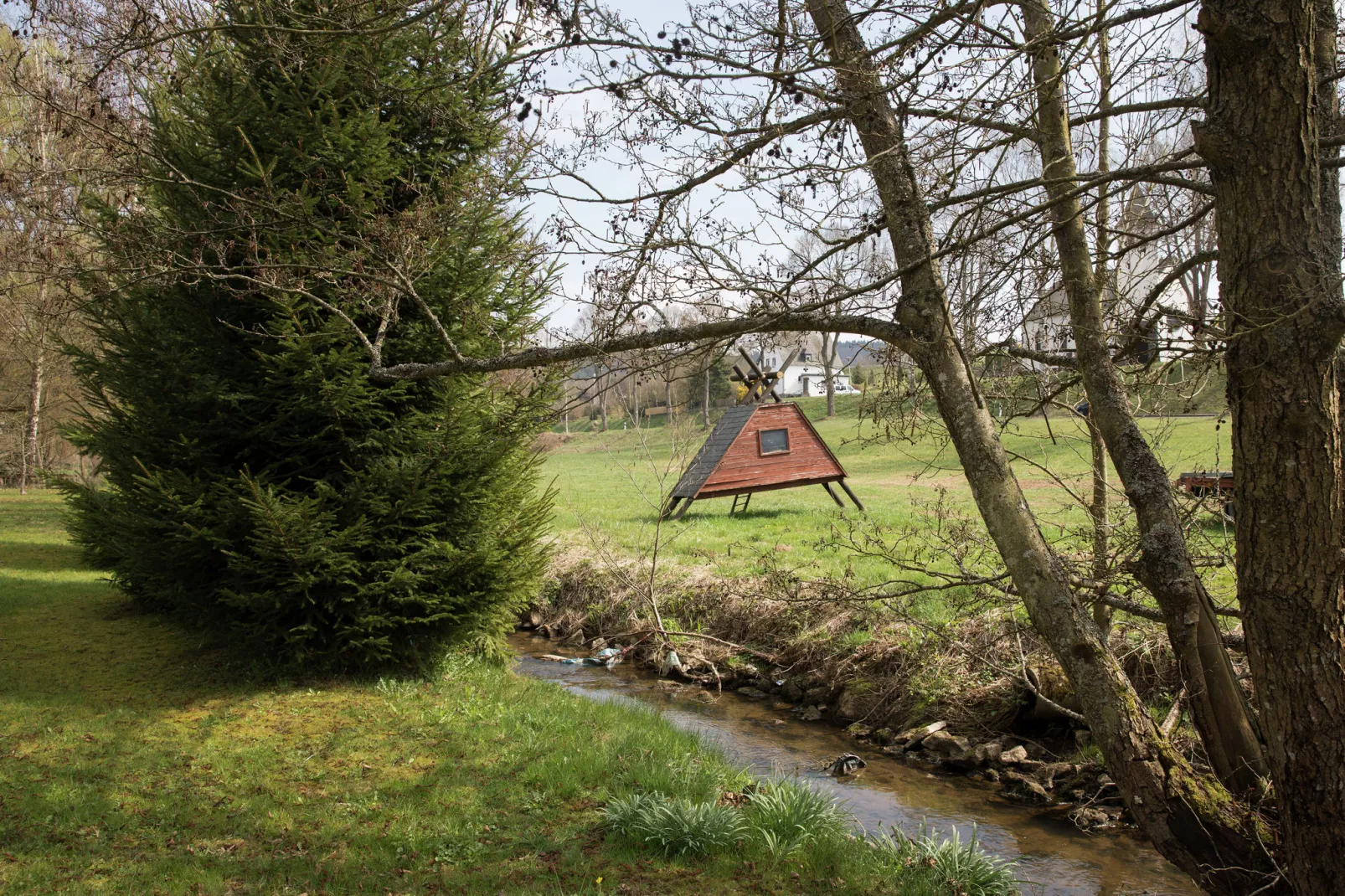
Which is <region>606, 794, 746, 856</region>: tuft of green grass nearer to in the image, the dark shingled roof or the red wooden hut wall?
the dark shingled roof

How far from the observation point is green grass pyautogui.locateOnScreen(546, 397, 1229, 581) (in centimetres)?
895

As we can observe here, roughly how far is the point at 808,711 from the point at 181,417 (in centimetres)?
654

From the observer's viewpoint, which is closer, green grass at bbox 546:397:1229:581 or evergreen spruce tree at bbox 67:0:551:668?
evergreen spruce tree at bbox 67:0:551:668

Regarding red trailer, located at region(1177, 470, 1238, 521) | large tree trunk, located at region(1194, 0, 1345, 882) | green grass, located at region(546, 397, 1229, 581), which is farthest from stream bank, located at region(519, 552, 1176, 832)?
large tree trunk, located at region(1194, 0, 1345, 882)

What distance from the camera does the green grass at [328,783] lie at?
4.55 m

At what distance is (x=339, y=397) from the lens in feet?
22.9

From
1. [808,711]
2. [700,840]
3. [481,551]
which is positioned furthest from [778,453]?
[700,840]

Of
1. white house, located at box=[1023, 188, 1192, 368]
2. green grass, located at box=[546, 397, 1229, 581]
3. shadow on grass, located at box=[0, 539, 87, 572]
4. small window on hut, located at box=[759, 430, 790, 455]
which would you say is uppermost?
white house, located at box=[1023, 188, 1192, 368]

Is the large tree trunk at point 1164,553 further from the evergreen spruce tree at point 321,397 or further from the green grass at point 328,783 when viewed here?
the evergreen spruce tree at point 321,397

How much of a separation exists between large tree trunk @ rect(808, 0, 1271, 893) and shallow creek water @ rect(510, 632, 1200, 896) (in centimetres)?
149

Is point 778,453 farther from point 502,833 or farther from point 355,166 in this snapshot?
point 502,833

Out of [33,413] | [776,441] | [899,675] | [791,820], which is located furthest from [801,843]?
[33,413]

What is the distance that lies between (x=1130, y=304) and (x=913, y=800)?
407 centimetres

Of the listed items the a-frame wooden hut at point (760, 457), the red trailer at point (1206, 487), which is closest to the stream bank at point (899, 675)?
the red trailer at point (1206, 487)
